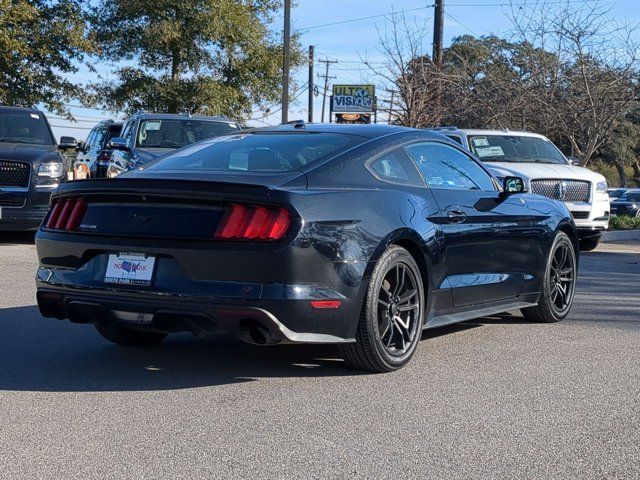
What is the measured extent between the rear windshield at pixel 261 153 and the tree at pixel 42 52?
19.4 metres

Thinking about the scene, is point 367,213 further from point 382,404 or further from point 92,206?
point 92,206

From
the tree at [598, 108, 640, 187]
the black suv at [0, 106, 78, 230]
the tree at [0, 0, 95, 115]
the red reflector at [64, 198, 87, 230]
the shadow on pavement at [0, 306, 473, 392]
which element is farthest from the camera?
the tree at [598, 108, 640, 187]

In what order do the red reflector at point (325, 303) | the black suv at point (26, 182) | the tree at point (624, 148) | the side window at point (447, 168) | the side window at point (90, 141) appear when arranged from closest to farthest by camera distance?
1. the red reflector at point (325, 303)
2. the side window at point (447, 168)
3. the black suv at point (26, 182)
4. the side window at point (90, 141)
5. the tree at point (624, 148)

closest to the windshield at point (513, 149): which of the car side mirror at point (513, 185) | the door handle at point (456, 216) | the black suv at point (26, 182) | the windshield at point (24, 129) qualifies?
the black suv at point (26, 182)

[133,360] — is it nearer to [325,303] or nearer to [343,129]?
[325,303]

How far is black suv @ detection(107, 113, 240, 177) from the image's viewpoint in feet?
46.8

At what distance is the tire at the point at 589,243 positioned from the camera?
612 inches

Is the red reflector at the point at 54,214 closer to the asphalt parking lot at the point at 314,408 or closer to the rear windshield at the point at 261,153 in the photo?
the rear windshield at the point at 261,153

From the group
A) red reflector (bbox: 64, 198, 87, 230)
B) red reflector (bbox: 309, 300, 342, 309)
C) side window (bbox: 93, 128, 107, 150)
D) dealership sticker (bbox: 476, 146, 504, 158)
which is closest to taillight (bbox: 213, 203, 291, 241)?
red reflector (bbox: 309, 300, 342, 309)

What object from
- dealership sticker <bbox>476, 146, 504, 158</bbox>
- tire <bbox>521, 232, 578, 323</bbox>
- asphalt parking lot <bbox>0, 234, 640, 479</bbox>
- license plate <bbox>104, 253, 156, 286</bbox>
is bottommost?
asphalt parking lot <bbox>0, 234, 640, 479</bbox>

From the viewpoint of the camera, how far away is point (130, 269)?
17.9 feet

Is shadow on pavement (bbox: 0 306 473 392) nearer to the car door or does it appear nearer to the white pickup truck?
the car door

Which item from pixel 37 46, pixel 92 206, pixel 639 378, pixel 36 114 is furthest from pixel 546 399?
pixel 37 46

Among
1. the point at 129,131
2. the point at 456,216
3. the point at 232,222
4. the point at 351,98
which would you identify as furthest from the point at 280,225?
the point at 351,98
